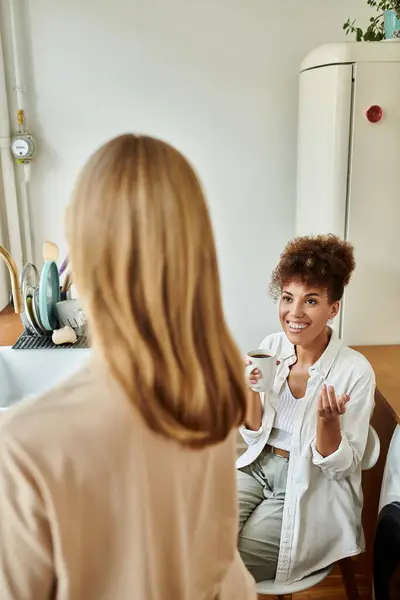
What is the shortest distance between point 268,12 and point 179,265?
1796mm

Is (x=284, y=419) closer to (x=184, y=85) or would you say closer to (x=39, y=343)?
(x=39, y=343)

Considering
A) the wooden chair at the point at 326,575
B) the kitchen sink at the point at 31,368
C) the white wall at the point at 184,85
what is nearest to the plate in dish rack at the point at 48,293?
the kitchen sink at the point at 31,368

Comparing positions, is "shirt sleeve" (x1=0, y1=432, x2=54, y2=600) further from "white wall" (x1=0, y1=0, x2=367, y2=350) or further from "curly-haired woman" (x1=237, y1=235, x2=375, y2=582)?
"white wall" (x1=0, y1=0, x2=367, y2=350)

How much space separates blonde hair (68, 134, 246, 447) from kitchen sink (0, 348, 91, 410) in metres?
1.15

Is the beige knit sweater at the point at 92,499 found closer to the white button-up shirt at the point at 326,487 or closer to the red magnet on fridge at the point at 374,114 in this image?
the white button-up shirt at the point at 326,487

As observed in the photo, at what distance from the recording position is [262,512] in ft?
4.91

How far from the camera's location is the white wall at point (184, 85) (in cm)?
206

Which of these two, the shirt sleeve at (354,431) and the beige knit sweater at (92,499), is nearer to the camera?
the beige knit sweater at (92,499)

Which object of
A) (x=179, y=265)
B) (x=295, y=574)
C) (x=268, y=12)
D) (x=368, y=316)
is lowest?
(x=295, y=574)

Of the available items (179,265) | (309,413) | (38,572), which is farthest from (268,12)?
(38,572)

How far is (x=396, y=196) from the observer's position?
5.67ft

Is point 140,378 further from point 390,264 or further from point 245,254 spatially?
point 245,254

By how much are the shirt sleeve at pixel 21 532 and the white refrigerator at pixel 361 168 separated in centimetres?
137

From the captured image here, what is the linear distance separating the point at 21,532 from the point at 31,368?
4.09 ft
